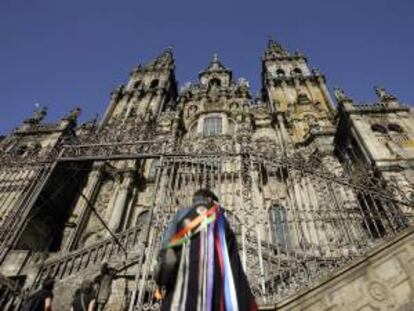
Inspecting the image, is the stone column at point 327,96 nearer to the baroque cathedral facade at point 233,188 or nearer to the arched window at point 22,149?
the baroque cathedral facade at point 233,188

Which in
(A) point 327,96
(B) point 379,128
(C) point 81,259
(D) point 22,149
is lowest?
(C) point 81,259

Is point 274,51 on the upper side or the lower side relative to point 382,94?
upper

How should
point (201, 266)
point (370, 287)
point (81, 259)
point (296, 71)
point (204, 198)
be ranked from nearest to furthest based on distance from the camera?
point (201, 266) < point (204, 198) < point (370, 287) < point (81, 259) < point (296, 71)

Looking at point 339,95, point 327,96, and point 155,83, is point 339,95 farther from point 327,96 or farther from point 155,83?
point 155,83

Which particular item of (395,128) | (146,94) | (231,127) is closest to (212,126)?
(231,127)

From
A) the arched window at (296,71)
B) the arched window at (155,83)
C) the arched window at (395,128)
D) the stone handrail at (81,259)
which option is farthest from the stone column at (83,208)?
the arched window at (296,71)

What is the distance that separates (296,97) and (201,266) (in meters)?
27.1

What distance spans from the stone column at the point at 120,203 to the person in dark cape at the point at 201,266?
45.5 feet

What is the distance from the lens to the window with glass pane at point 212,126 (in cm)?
2625

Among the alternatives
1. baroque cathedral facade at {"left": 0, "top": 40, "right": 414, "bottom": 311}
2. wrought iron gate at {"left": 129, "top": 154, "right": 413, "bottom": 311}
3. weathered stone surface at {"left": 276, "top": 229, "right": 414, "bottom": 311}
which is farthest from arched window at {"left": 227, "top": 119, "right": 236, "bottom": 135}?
weathered stone surface at {"left": 276, "top": 229, "right": 414, "bottom": 311}

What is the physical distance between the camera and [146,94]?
3181 cm

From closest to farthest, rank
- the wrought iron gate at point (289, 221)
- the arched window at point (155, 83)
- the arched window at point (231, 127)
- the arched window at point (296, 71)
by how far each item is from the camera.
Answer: the wrought iron gate at point (289, 221)
the arched window at point (231, 127)
the arched window at point (296, 71)
the arched window at point (155, 83)

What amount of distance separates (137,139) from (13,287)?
5814 millimetres

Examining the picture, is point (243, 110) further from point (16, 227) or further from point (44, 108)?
point (16, 227)
